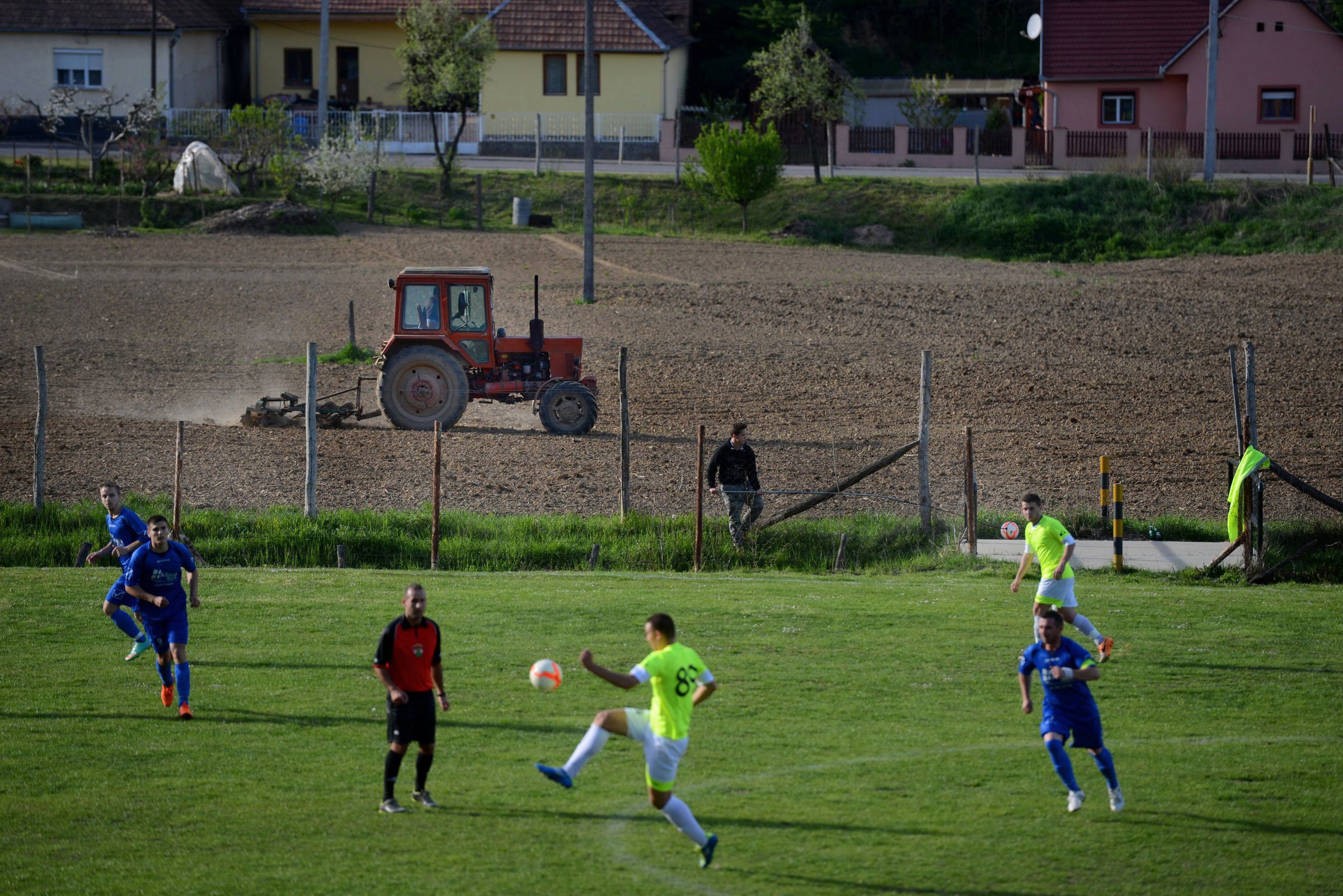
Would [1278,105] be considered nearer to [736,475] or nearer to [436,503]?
[736,475]

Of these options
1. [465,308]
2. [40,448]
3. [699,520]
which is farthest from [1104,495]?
[40,448]

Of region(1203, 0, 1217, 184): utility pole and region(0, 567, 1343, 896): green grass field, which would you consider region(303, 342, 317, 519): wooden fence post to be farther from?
region(1203, 0, 1217, 184): utility pole

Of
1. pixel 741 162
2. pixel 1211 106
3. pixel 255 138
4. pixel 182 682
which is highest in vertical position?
pixel 1211 106

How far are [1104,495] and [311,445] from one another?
395 inches

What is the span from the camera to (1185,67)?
53906mm

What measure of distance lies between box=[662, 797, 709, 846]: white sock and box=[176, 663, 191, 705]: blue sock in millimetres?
4780

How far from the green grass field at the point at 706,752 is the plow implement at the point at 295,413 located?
811cm

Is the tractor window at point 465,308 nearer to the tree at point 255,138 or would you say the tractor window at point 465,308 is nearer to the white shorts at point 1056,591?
the white shorts at point 1056,591

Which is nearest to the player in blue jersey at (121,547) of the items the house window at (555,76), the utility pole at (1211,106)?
the utility pole at (1211,106)

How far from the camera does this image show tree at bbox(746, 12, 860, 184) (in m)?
49.9

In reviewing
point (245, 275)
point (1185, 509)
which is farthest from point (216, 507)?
point (245, 275)

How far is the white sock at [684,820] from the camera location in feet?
27.0

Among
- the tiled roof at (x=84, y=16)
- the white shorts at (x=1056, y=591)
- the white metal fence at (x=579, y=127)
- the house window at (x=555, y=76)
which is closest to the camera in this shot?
the white shorts at (x=1056, y=591)

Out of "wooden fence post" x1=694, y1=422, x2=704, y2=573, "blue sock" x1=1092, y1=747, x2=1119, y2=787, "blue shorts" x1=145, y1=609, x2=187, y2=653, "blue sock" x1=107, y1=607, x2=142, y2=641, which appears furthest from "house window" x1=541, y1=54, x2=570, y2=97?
"blue sock" x1=1092, y1=747, x2=1119, y2=787
